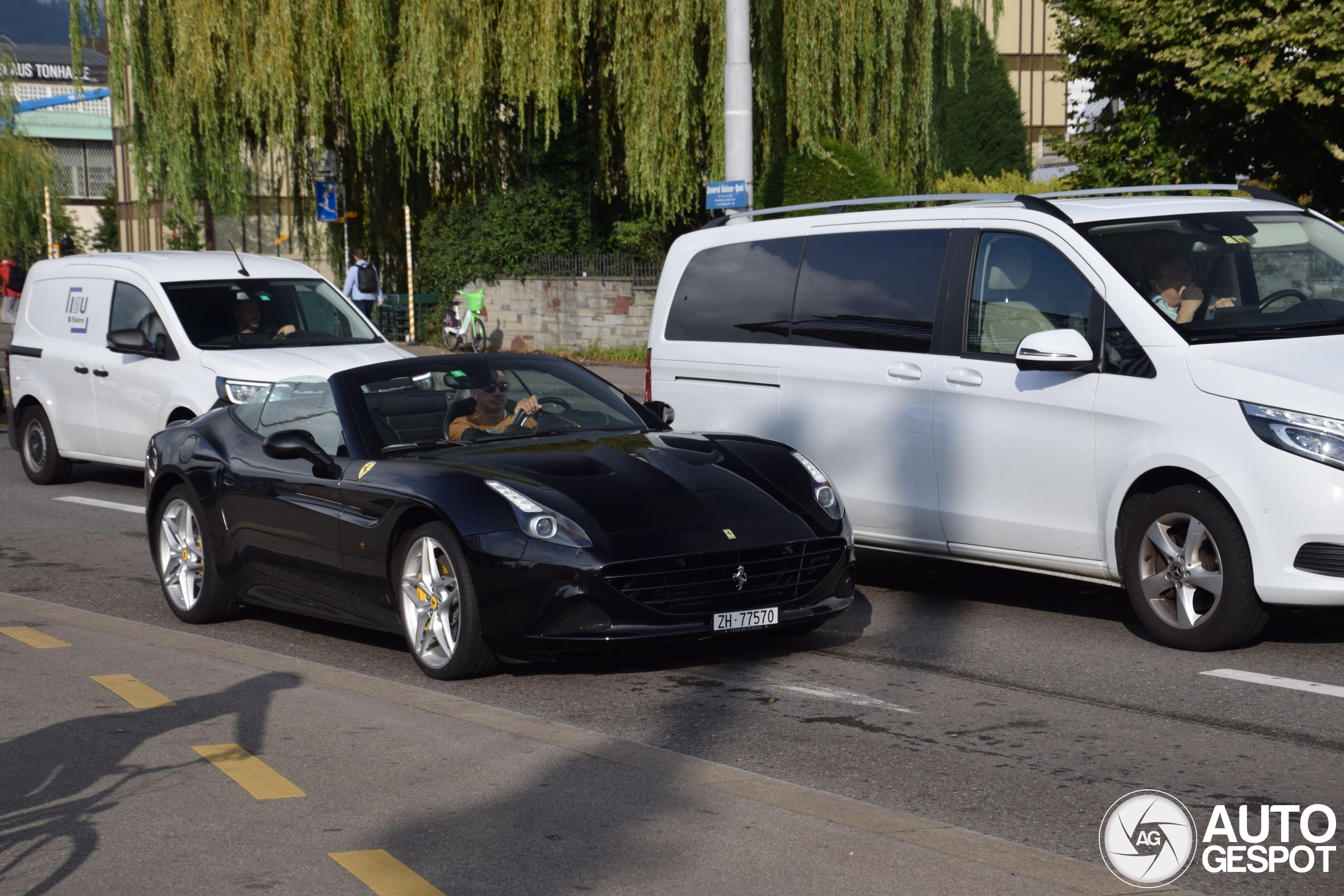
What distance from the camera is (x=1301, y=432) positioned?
22.6 ft

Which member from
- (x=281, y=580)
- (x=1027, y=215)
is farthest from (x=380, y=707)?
(x=1027, y=215)

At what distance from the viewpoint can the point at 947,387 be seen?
8.34m

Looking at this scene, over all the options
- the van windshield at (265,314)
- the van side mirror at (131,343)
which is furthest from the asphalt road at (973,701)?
the van windshield at (265,314)

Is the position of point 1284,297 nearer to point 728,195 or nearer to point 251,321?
point 251,321

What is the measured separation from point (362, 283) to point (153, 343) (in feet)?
48.7

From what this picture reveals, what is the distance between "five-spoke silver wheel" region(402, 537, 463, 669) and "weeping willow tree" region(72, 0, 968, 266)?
16.6m

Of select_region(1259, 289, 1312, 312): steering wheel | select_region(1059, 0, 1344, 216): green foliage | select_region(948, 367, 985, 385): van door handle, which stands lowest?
select_region(948, 367, 985, 385): van door handle

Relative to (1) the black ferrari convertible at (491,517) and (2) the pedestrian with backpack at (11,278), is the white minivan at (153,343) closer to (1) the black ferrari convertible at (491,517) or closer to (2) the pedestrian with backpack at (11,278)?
(1) the black ferrari convertible at (491,517)

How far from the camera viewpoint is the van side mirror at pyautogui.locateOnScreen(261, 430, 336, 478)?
7805 millimetres

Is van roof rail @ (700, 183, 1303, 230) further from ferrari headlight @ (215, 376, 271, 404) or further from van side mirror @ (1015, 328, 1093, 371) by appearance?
ferrari headlight @ (215, 376, 271, 404)

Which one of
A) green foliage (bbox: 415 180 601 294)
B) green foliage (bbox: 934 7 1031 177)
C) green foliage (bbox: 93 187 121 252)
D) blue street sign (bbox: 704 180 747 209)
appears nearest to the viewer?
blue street sign (bbox: 704 180 747 209)

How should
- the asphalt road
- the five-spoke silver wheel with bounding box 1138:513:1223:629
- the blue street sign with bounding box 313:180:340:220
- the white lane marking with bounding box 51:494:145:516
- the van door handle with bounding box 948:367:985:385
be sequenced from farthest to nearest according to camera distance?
the blue street sign with bounding box 313:180:340:220
the white lane marking with bounding box 51:494:145:516
the van door handle with bounding box 948:367:985:385
the five-spoke silver wheel with bounding box 1138:513:1223:629
the asphalt road

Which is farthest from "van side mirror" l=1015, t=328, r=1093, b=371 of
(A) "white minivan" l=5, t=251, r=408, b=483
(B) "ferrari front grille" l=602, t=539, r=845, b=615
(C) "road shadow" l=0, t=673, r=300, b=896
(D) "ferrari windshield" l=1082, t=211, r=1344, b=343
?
(A) "white minivan" l=5, t=251, r=408, b=483

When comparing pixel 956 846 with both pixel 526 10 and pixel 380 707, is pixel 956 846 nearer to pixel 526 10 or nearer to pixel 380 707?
pixel 380 707
